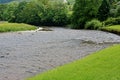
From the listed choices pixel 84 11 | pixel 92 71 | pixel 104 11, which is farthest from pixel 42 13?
pixel 92 71

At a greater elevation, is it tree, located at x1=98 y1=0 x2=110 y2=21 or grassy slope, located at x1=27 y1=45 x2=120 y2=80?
tree, located at x1=98 y1=0 x2=110 y2=21

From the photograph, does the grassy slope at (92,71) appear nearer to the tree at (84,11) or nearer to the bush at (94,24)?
the bush at (94,24)

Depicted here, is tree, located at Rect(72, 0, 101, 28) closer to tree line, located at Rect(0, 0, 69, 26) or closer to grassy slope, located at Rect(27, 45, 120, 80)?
tree line, located at Rect(0, 0, 69, 26)

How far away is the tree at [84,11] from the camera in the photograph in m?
107

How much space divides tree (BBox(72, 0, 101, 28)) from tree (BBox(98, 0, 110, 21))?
2.52m

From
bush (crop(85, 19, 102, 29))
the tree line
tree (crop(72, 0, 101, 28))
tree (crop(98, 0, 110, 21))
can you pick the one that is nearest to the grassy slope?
bush (crop(85, 19, 102, 29))

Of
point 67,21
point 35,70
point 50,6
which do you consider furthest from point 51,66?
point 50,6

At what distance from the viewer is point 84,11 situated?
10838 cm

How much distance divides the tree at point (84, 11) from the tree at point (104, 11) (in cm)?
252

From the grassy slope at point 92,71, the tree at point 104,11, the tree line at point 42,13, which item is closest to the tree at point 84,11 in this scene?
the tree at point 104,11

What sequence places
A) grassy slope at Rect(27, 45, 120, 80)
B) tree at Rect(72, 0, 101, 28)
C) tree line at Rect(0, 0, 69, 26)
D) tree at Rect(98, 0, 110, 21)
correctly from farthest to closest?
tree line at Rect(0, 0, 69, 26), tree at Rect(98, 0, 110, 21), tree at Rect(72, 0, 101, 28), grassy slope at Rect(27, 45, 120, 80)

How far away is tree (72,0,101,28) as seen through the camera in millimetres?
106812

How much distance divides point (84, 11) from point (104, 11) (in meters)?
7.24

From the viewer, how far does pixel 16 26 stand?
94.1m
